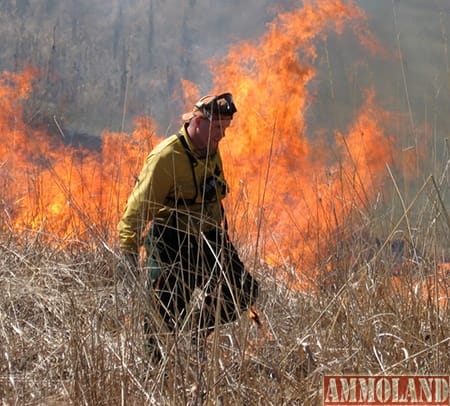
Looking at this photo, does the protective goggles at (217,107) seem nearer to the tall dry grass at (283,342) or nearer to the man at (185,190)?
the man at (185,190)

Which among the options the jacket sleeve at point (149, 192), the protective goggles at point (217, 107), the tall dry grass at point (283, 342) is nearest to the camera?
the tall dry grass at point (283, 342)

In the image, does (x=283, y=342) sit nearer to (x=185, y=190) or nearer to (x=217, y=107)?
(x=185, y=190)

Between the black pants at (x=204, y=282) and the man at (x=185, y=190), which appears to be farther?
the man at (x=185, y=190)

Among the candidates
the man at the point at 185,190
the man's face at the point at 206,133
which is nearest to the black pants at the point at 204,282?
the man at the point at 185,190

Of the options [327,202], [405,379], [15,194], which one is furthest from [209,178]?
[15,194]

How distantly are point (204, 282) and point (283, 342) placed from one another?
1.85 feet

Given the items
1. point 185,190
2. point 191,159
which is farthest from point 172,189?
point 191,159

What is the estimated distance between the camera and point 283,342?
7.06 feet

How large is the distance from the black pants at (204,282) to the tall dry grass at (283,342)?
85mm

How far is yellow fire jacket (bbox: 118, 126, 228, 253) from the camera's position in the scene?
3084mm

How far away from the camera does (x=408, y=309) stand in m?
2.14

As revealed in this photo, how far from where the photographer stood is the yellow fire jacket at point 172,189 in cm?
308

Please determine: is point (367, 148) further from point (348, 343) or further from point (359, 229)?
point (348, 343)

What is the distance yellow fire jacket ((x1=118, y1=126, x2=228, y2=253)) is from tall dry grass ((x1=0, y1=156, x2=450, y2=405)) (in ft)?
1.67
